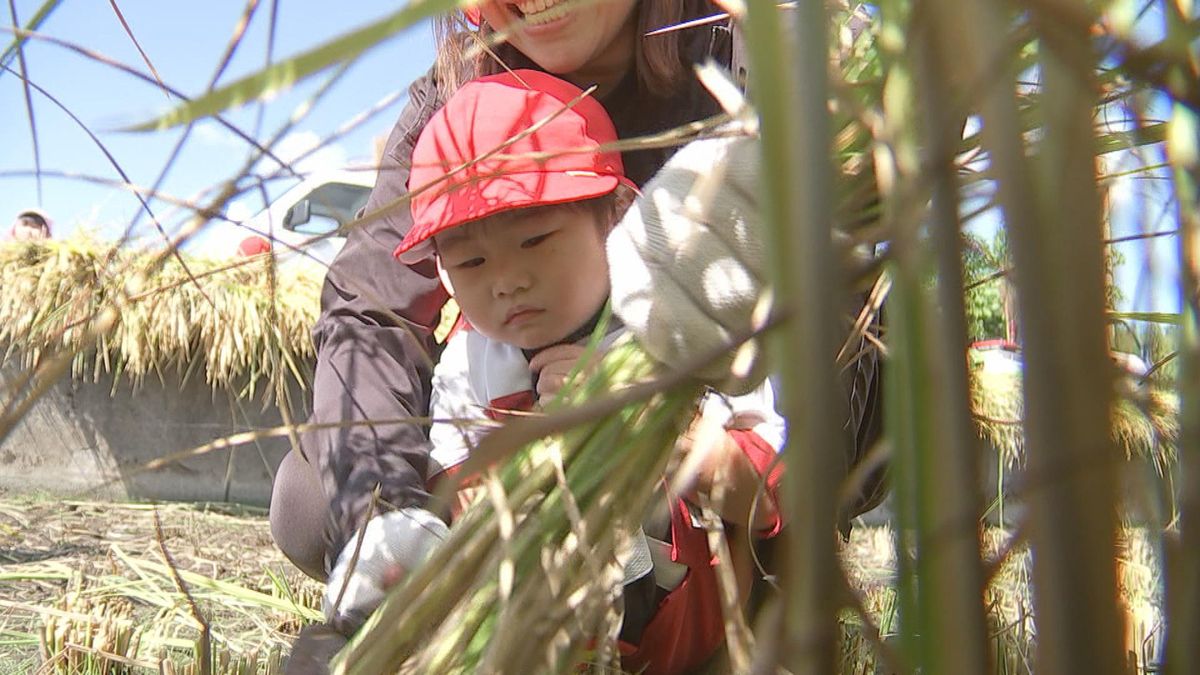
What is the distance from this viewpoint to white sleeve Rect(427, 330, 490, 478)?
1.13 m

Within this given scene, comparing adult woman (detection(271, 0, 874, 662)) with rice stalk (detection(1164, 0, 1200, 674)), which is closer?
rice stalk (detection(1164, 0, 1200, 674))

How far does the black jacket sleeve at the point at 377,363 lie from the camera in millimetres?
1064

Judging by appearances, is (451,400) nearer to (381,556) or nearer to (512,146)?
(381,556)

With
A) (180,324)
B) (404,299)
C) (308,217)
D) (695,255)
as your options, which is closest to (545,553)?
(695,255)

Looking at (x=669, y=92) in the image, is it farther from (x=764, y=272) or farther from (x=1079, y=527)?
(x=1079, y=527)

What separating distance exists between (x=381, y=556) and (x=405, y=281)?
369 millimetres

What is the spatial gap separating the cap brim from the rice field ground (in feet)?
1.20

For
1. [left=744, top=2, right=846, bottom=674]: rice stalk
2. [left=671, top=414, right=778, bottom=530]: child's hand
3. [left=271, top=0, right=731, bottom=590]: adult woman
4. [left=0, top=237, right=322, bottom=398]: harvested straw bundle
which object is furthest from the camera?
[left=0, top=237, right=322, bottom=398]: harvested straw bundle

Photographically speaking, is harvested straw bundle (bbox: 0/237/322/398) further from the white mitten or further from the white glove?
the white mitten

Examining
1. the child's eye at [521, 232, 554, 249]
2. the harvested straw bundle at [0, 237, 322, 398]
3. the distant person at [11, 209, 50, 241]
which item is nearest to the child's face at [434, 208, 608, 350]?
the child's eye at [521, 232, 554, 249]

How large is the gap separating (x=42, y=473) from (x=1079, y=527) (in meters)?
2.98

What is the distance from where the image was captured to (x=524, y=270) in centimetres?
101

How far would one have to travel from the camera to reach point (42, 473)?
2.72m

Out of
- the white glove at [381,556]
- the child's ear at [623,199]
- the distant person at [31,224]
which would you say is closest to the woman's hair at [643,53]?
the child's ear at [623,199]
